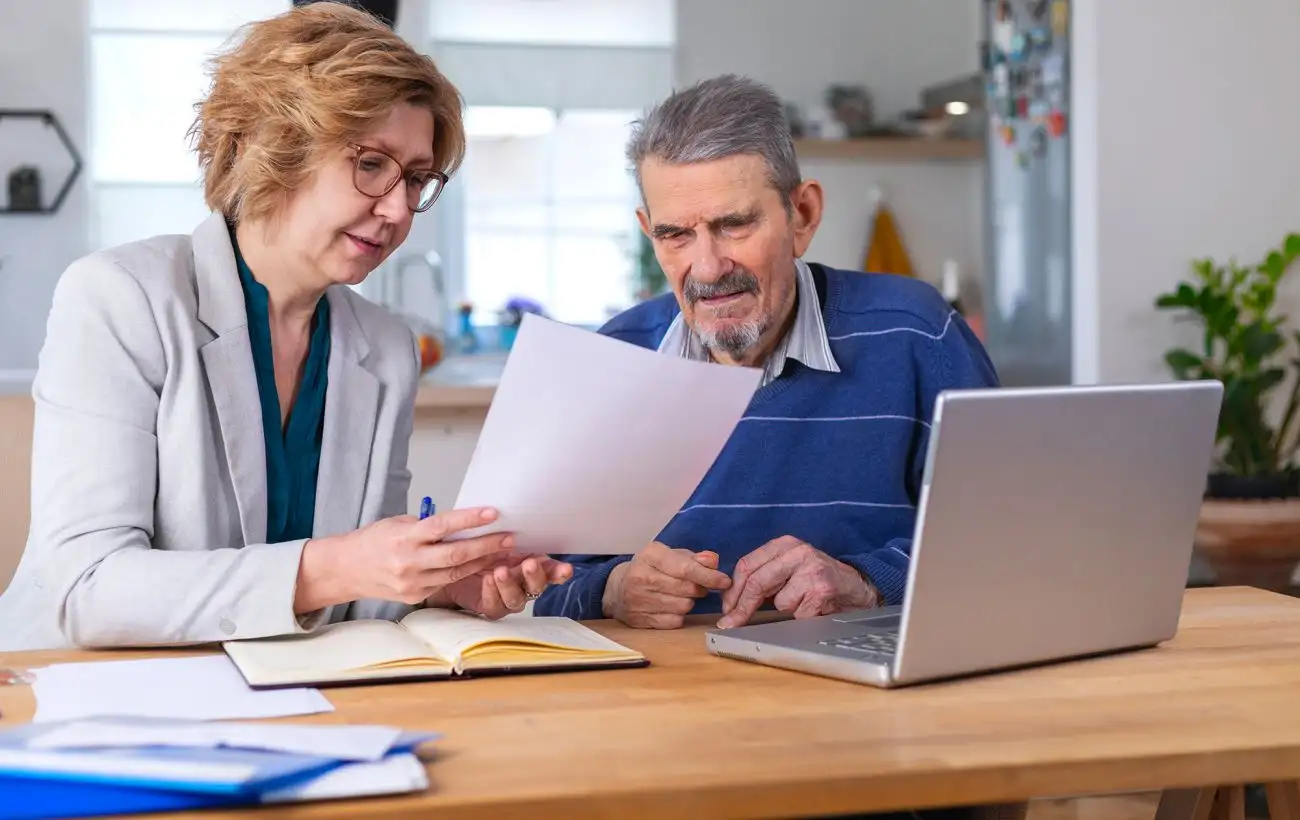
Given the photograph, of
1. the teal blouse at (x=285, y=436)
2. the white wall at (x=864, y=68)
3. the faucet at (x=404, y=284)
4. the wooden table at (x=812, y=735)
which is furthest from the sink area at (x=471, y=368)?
the wooden table at (x=812, y=735)

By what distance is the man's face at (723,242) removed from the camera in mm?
1876

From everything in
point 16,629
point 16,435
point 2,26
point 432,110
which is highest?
point 2,26

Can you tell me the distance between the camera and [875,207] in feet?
20.7

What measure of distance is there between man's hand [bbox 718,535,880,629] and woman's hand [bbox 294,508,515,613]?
0.96 ft

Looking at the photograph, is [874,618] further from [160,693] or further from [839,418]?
[160,693]

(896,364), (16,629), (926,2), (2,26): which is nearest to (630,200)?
(926,2)

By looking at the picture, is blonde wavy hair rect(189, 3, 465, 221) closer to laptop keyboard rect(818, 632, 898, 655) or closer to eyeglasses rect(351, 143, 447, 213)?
eyeglasses rect(351, 143, 447, 213)

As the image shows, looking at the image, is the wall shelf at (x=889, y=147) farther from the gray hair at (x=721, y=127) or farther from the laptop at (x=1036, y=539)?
the laptop at (x=1036, y=539)

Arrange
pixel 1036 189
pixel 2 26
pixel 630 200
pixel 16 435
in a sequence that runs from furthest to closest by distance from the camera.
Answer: pixel 630 200, pixel 2 26, pixel 1036 189, pixel 16 435

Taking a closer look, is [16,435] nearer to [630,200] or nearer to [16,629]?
[16,629]

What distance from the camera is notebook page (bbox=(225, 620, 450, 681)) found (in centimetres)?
124

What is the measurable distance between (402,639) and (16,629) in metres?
0.49

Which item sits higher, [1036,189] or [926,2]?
[926,2]

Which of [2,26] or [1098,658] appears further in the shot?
[2,26]
